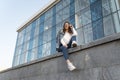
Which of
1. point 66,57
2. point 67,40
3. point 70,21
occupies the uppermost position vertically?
point 70,21

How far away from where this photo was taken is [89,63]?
11.7 feet

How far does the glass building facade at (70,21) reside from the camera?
1736cm

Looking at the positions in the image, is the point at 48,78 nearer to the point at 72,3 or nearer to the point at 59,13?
the point at 72,3

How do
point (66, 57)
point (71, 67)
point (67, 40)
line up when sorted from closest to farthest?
point (71, 67), point (66, 57), point (67, 40)

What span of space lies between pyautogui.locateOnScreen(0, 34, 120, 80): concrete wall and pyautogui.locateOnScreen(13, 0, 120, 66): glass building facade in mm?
12810

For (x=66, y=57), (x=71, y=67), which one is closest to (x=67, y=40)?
(x=66, y=57)

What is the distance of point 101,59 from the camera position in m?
3.34

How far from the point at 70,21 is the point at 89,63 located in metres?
18.9

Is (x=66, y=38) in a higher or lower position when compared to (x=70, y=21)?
lower

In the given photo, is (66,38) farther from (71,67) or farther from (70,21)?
(70,21)

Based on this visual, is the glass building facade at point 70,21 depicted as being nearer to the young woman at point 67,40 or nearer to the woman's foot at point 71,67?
the young woman at point 67,40

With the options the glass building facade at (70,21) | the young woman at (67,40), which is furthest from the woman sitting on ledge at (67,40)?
the glass building facade at (70,21)

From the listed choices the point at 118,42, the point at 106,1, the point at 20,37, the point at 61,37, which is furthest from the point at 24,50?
the point at 118,42

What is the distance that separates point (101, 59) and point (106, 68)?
0.24 m
